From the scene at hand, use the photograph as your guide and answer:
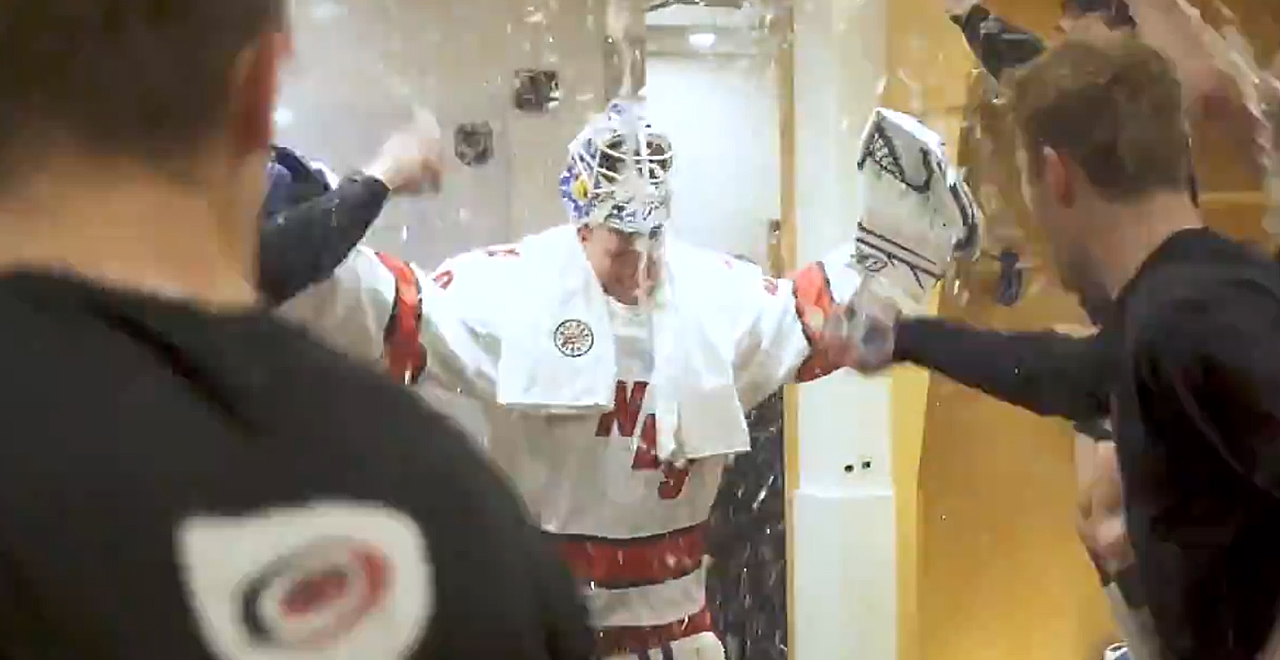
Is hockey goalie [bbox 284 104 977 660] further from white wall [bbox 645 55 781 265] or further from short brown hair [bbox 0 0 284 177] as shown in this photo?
short brown hair [bbox 0 0 284 177]

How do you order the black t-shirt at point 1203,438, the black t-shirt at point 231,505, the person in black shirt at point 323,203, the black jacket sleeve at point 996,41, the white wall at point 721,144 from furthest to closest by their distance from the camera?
the white wall at point 721,144
the black jacket sleeve at point 996,41
the person in black shirt at point 323,203
the black t-shirt at point 1203,438
the black t-shirt at point 231,505

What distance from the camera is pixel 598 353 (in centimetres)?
81

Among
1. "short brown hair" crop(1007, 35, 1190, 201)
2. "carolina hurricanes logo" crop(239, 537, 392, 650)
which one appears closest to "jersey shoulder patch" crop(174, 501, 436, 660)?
"carolina hurricanes logo" crop(239, 537, 392, 650)

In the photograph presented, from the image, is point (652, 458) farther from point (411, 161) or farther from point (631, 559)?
point (411, 161)

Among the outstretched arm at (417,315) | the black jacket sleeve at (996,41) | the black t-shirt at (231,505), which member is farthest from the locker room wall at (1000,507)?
the black t-shirt at (231,505)

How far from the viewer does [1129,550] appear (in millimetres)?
645

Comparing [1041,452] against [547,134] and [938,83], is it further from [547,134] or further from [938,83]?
[547,134]

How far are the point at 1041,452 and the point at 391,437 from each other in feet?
2.19

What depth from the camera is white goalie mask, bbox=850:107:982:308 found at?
2.60 ft

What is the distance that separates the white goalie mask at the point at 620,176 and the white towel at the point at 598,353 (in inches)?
1.3

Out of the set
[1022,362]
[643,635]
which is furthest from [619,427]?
[1022,362]

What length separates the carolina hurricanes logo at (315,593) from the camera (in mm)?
285

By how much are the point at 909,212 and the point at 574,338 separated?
0.20 meters

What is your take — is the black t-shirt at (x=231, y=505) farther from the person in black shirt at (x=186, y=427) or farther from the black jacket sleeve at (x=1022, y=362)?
the black jacket sleeve at (x=1022, y=362)
